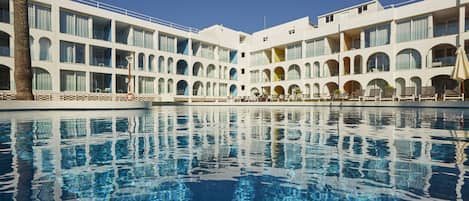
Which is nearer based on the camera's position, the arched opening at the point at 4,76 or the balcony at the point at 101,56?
the arched opening at the point at 4,76

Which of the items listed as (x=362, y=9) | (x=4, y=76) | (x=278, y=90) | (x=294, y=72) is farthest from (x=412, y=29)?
(x=4, y=76)

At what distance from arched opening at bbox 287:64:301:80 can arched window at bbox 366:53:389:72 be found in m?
9.11

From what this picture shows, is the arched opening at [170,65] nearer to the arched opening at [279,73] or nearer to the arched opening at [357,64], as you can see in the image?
the arched opening at [279,73]

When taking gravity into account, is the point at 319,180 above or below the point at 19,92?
below

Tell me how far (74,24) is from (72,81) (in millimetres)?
5622

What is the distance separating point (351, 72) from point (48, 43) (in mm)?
30542

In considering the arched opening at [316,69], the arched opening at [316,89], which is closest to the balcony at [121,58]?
the arched opening at [316,69]

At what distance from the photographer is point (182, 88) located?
36812 mm

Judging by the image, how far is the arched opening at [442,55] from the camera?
2422 cm

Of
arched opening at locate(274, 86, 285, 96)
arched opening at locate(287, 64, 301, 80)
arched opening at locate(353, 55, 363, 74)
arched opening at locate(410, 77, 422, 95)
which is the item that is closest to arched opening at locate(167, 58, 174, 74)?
arched opening at locate(274, 86, 285, 96)

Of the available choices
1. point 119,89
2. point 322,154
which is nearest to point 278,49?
point 119,89

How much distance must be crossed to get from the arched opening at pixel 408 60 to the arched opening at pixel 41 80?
33.1 metres

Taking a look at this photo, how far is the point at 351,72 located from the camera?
3002 cm

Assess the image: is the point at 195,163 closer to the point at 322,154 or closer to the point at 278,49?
the point at 322,154
